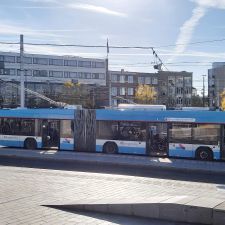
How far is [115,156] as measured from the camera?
26.2 metres

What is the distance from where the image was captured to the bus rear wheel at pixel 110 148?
27641mm

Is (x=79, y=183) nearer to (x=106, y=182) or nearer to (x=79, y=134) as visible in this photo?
(x=106, y=182)

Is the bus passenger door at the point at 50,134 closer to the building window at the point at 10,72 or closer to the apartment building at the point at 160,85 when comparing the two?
the building window at the point at 10,72

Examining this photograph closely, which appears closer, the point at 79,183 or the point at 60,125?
the point at 79,183

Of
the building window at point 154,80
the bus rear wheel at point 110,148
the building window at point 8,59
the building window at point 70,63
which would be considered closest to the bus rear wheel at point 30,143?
the bus rear wheel at point 110,148

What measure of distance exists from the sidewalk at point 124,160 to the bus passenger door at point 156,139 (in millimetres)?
823

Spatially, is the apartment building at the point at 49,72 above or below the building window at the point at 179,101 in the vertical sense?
above

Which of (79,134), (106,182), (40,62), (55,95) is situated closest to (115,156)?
(79,134)

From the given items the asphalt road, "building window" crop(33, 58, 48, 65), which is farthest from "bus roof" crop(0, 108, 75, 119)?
"building window" crop(33, 58, 48, 65)

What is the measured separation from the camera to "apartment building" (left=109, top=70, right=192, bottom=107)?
352ft

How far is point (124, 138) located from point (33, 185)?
518 inches

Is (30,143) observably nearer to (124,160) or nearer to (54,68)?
(124,160)

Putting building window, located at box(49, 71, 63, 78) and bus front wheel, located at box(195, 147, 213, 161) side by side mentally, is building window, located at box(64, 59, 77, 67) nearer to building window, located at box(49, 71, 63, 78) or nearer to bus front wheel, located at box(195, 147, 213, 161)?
building window, located at box(49, 71, 63, 78)

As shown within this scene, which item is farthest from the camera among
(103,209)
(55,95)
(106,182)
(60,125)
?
(55,95)
